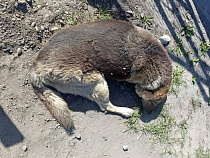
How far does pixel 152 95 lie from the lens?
18.0 ft

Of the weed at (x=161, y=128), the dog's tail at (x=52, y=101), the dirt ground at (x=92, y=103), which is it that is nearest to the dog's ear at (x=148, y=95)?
the dirt ground at (x=92, y=103)

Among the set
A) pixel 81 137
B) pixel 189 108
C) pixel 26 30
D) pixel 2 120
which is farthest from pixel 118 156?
pixel 26 30

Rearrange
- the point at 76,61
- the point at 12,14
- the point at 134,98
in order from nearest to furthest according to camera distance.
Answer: the point at 76,61 < the point at 12,14 < the point at 134,98

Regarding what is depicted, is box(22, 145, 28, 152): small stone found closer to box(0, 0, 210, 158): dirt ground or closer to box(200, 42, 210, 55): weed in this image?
box(0, 0, 210, 158): dirt ground

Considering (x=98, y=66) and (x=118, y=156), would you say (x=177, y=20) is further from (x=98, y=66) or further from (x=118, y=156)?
(x=118, y=156)

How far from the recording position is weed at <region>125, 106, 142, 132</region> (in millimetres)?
5590

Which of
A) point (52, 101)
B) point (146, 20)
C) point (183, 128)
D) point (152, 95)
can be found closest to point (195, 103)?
point (183, 128)

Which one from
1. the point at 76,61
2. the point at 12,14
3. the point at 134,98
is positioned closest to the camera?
the point at 76,61

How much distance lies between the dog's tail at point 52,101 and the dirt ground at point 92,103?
5.6 inches

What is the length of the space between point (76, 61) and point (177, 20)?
Result: 73.4 inches

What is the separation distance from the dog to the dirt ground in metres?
0.24

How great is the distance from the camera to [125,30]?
202 inches

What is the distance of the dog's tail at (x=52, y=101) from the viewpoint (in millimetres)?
5129

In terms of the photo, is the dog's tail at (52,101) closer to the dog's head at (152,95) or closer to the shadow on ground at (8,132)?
the shadow on ground at (8,132)
